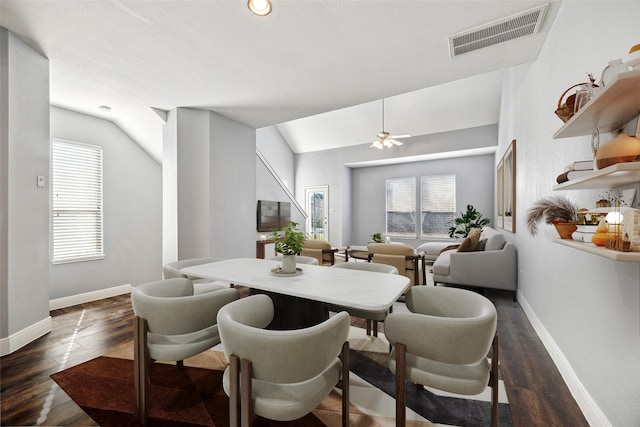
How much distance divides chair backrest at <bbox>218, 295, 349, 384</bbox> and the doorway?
7780 mm

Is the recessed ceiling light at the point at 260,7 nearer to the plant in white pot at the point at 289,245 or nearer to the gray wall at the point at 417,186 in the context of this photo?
the plant in white pot at the point at 289,245

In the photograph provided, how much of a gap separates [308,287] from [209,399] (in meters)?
1.02

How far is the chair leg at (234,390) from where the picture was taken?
116cm

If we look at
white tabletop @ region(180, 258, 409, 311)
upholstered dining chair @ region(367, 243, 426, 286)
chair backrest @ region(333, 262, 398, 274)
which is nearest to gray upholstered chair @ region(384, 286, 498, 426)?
white tabletop @ region(180, 258, 409, 311)

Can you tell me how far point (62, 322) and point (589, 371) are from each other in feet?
15.8

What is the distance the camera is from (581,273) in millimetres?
1874

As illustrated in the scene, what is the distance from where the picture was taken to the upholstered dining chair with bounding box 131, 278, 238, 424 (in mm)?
1557

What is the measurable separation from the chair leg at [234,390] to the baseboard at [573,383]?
74.3 inches

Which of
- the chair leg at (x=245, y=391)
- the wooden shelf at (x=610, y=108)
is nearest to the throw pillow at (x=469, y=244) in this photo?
the wooden shelf at (x=610, y=108)

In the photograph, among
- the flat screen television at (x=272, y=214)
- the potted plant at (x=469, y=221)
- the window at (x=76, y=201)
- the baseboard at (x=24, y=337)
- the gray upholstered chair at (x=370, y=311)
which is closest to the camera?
the gray upholstered chair at (x=370, y=311)

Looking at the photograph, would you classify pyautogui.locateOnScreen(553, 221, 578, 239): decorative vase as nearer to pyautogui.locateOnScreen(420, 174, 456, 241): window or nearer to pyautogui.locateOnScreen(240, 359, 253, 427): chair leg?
pyautogui.locateOnScreen(240, 359, 253, 427): chair leg

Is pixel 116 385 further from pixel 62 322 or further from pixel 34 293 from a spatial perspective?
pixel 62 322

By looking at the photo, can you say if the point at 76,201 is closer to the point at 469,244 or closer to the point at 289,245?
the point at 289,245


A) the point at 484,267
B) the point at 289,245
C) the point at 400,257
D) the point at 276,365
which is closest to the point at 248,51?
the point at 289,245
